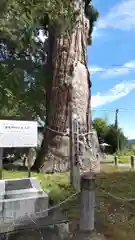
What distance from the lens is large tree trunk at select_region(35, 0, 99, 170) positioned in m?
10.3

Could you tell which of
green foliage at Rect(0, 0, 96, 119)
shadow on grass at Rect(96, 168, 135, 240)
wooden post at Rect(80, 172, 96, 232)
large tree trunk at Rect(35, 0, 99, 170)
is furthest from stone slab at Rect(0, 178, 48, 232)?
large tree trunk at Rect(35, 0, 99, 170)

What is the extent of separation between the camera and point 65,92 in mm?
10875

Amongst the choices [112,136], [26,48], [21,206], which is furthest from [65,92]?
[112,136]

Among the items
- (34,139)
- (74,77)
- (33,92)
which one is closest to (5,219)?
(34,139)

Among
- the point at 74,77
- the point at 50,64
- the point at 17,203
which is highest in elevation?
the point at 50,64

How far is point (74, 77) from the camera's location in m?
10.9

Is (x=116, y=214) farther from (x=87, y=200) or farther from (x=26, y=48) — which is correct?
(x=26, y=48)

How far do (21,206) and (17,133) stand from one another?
2.72 m

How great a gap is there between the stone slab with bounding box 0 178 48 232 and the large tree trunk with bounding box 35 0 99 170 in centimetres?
566

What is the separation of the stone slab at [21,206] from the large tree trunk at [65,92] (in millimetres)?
5657

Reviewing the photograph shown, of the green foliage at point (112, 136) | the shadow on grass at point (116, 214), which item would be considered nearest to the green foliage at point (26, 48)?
the shadow on grass at point (116, 214)

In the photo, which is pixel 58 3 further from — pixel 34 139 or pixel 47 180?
pixel 47 180

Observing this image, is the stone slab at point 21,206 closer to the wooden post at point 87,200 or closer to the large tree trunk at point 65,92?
the wooden post at point 87,200

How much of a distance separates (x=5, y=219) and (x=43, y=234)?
1.90 feet
